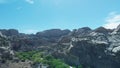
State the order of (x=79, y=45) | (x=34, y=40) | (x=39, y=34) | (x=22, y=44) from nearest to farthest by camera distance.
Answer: (x=79, y=45) → (x=22, y=44) → (x=34, y=40) → (x=39, y=34)

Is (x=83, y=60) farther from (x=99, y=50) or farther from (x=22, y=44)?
(x=22, y=44)

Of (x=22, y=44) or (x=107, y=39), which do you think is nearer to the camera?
(x=107, y=39)

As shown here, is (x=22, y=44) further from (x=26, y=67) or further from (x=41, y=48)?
(x=26, y=67)

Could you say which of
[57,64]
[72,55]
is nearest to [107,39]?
[72,55]

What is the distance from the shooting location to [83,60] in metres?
94.0

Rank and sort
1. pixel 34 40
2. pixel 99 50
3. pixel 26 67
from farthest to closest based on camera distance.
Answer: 1. pixel 34 40
2. pixel 99 50
3. pixel 26 67

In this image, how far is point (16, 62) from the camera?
8850 cm

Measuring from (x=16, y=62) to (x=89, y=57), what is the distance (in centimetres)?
2557

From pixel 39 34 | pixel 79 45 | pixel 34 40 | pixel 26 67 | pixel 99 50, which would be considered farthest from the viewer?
pixel 39 34

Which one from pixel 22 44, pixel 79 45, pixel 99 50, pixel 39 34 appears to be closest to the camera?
pixel 99 50

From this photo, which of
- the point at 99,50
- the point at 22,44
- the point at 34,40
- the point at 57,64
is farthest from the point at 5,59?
the point at 34,40

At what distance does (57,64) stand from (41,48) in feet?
128

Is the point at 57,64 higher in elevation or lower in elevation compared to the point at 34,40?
lower

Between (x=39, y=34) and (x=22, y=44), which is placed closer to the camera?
(x=22, y=44)
